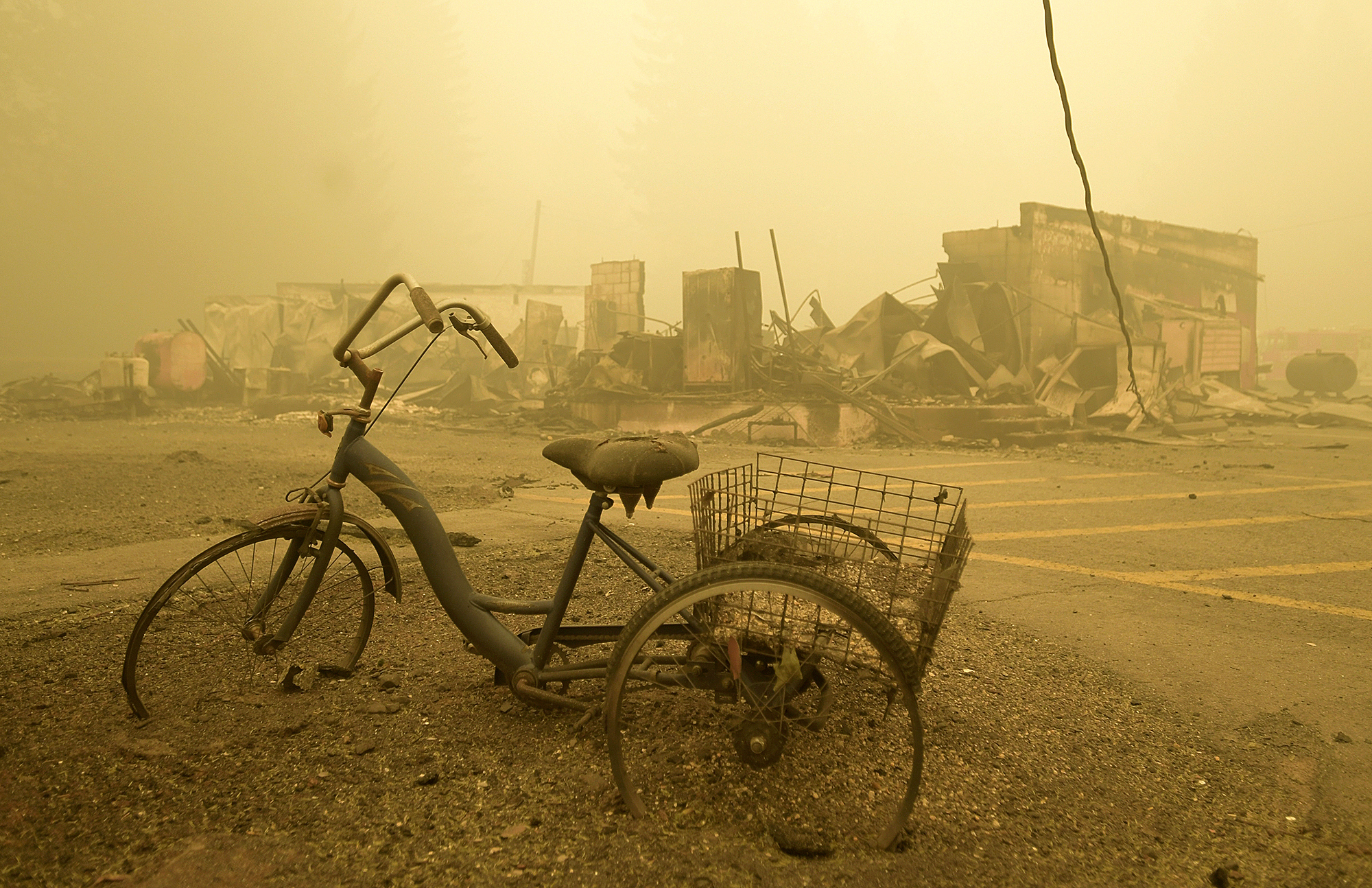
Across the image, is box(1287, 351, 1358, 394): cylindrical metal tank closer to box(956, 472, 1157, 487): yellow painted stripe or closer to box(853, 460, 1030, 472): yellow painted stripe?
box(853, 460, 1030, 472): yellow painted stripe

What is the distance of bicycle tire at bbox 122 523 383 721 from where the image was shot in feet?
7.74

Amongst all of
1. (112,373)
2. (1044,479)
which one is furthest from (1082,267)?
(112,373)

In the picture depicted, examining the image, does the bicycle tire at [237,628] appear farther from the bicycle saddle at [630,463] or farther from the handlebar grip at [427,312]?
the bicycle saddle at [630,463]

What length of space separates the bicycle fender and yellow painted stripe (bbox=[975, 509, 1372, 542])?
3696 mm

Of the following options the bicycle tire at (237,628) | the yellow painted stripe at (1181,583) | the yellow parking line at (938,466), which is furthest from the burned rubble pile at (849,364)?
the bicycle tire at (237,628)

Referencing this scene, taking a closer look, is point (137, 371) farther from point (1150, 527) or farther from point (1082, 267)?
point (1082, 267)

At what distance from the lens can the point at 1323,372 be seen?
18.4m

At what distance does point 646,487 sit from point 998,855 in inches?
46.9

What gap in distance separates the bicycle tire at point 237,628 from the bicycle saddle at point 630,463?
941 millimetres

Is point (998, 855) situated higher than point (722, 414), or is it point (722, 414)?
point (722, 414)

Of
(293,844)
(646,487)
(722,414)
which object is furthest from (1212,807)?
(722,414)

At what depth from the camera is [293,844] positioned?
5.92 ft

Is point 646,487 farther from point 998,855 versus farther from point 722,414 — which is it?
point 722,414

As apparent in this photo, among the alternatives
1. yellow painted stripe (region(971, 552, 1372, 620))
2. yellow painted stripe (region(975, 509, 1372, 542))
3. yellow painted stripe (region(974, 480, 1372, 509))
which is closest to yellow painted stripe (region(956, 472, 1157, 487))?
yellow painted stripe (region(974, 480, 1372, 509))
